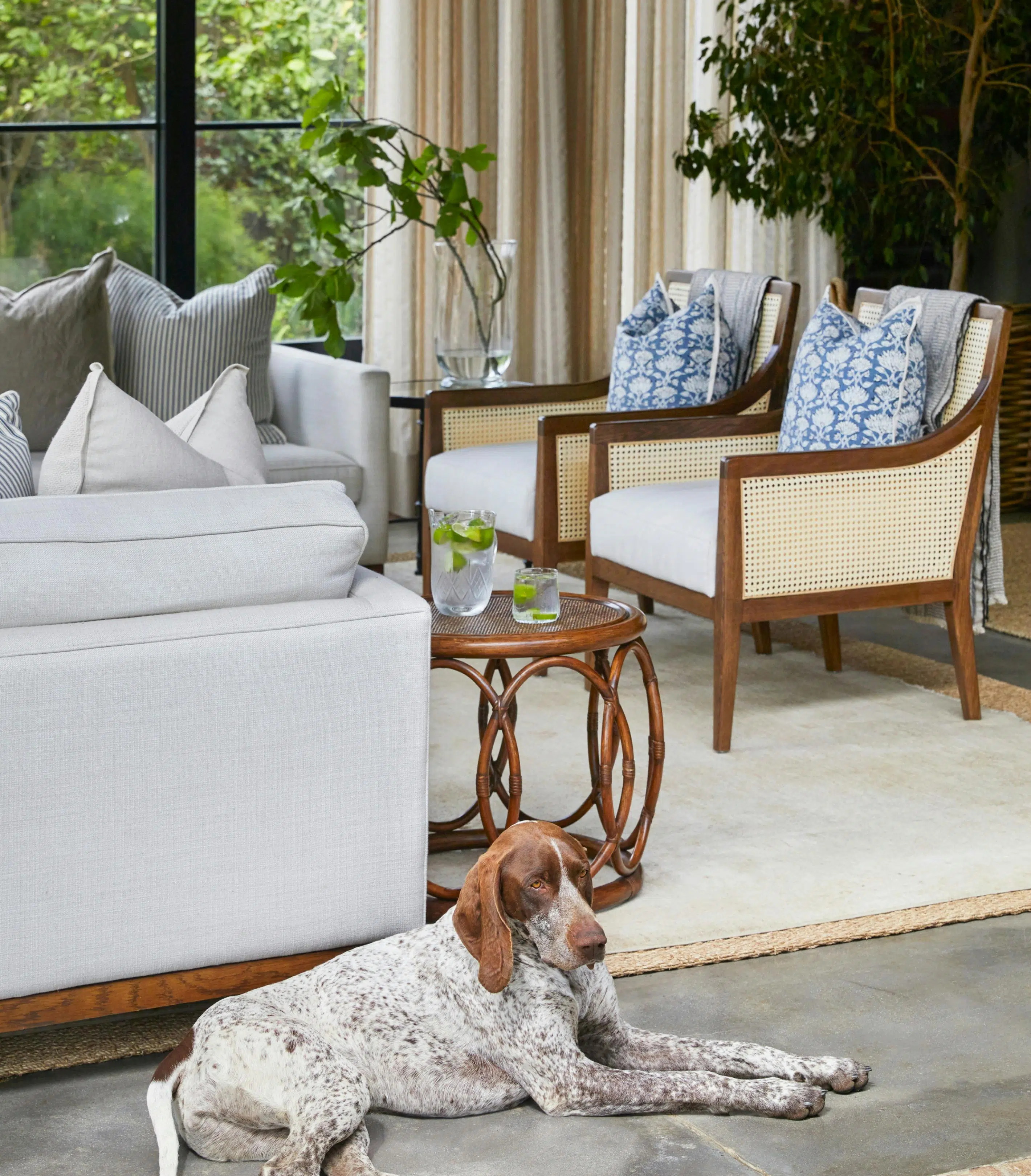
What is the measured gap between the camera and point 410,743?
7.09ft

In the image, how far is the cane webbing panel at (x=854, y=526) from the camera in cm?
344

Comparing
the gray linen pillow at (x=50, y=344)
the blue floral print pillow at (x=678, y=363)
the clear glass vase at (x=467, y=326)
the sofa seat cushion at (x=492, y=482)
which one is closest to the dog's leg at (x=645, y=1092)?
the sofa seat cushion at (x=492, y=482)

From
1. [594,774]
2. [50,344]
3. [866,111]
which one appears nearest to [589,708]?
[594,774]

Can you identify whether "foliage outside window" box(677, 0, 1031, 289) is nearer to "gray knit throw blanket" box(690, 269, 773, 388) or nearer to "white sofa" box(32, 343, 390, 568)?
"gray knit throw blanket" box(690, 269, 773, 388)

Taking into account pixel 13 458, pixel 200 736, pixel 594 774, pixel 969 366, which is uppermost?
pixel 969 366

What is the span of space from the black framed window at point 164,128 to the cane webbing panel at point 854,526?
3.06 meters

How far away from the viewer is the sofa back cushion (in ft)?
6.55

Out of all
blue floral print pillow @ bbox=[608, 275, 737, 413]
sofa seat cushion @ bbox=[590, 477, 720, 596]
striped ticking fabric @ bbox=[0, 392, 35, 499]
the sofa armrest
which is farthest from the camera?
the sofa armrest

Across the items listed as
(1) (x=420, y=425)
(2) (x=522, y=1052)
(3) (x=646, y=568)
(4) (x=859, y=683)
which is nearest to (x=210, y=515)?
(2) (x=522, y=1052)

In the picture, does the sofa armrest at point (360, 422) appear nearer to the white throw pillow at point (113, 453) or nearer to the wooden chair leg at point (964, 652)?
the wooden chair leg at point (964, 652)

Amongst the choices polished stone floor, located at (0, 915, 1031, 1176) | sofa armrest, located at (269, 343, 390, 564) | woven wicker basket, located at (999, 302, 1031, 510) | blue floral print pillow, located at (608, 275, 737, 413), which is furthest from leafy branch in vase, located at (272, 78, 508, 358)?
polished stone floor, located at (0, 915, 1031, 1176)

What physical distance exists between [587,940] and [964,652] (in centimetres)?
204

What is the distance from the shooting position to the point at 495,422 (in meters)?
4.54

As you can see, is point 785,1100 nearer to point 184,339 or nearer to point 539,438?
point 539,438
